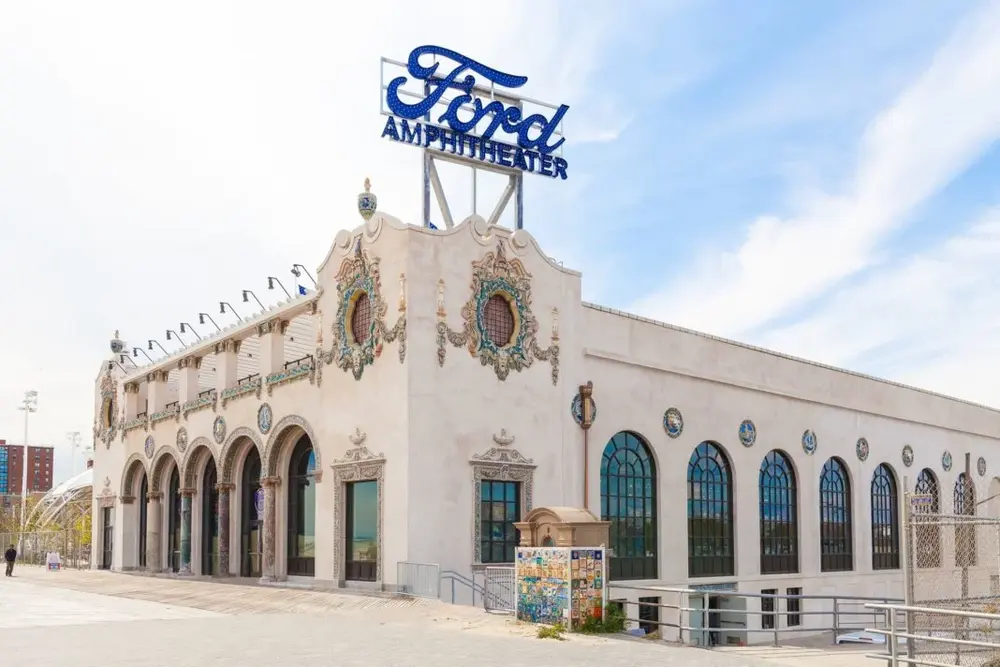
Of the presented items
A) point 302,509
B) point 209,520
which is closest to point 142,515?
point 209,520

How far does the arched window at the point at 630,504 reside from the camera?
3416 centimetres

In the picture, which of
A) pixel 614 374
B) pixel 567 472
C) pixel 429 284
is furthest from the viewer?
pixel 614 374

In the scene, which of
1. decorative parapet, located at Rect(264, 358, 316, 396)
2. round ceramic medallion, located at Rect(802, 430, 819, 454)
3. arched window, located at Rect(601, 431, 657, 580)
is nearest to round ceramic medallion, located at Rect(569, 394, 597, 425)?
arched window, located at Rect(601, 431, 657, 580)

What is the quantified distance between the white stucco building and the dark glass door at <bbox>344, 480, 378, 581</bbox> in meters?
0.08

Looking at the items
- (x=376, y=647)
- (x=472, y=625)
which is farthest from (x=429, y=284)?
(x=376, y=647)

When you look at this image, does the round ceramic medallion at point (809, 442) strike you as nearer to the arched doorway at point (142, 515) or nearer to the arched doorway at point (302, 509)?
the arched doorway at point (302, 509)

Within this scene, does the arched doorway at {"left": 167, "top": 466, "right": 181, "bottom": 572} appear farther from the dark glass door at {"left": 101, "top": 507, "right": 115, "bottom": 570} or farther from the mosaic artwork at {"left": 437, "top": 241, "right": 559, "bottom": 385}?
the mosaic artwork at {"left": 437, "top": 241, "right": 559, "bottom": 385}

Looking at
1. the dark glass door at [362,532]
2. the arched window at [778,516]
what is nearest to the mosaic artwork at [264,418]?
the dark glass door at [362,532]

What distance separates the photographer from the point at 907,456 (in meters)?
48.9

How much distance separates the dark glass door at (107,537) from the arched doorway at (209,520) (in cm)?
1028

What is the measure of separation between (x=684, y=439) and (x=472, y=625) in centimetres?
1607

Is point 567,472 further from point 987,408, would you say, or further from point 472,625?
point 987,408

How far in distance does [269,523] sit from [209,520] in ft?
25.1

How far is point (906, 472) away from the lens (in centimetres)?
4881
